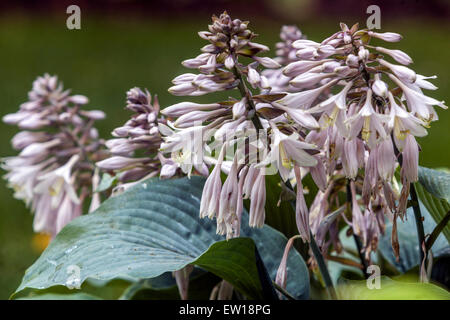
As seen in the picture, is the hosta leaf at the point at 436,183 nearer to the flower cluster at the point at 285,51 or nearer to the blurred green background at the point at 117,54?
the flower cluster at the point at 285,51

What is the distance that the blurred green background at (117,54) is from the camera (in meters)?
3.20

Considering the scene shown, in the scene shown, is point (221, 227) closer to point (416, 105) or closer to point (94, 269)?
point (94, 269)

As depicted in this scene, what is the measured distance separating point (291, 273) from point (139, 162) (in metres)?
0.35

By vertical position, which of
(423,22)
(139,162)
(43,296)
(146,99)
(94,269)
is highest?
(423,22)

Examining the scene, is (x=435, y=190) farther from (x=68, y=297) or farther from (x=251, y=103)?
(x=68, y=297)

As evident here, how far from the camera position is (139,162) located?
3.96 ft

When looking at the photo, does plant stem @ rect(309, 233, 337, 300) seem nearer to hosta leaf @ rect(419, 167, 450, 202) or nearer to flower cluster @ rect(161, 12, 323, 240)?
flower cluster @ rect(161, 12, 323, 240)

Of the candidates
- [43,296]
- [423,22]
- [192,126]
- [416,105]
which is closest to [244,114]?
[192,126]

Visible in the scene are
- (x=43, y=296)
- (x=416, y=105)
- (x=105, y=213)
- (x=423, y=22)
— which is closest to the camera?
(x=416, y=105)

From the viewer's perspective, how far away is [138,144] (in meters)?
1.15

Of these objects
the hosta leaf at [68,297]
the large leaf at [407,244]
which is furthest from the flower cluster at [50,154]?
the large leaf at [407,244]

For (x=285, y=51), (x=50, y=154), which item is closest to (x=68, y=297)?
(x=50, y=154)

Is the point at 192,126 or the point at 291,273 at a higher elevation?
the point at 192,126

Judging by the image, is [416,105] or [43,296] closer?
[416,105]
